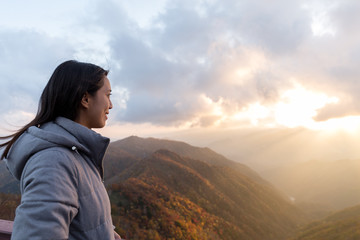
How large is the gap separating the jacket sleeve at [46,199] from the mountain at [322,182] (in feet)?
324

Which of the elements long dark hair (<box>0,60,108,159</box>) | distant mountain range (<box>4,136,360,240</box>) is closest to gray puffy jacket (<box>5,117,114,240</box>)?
long dark hair (<box>0,60,108,159</box>)

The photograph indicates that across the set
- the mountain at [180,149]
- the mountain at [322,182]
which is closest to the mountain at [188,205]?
the mountain at [180,149]

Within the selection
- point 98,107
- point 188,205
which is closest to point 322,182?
point 188,205

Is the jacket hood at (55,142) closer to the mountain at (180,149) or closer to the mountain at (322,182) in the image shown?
the mountain at (180,149)

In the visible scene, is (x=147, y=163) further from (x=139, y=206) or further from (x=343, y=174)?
(x=343, y=174)

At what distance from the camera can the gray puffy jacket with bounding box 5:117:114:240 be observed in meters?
1.09

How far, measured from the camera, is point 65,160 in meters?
1.29

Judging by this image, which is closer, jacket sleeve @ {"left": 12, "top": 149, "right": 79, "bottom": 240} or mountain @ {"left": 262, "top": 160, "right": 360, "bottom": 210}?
jacket sleeve @ {"left": 12, "top": 149, "right": 79, "bottom": 240}

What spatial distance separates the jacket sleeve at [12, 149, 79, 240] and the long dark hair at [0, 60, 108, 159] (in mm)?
521

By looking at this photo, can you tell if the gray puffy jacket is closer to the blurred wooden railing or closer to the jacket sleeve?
the jacket sleeve

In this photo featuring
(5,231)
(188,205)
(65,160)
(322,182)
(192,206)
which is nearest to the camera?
(65,160)

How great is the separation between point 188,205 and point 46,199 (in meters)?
21.5

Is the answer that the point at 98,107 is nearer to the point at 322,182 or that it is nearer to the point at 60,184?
the point at 60,184

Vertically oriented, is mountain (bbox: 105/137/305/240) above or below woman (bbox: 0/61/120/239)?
below
